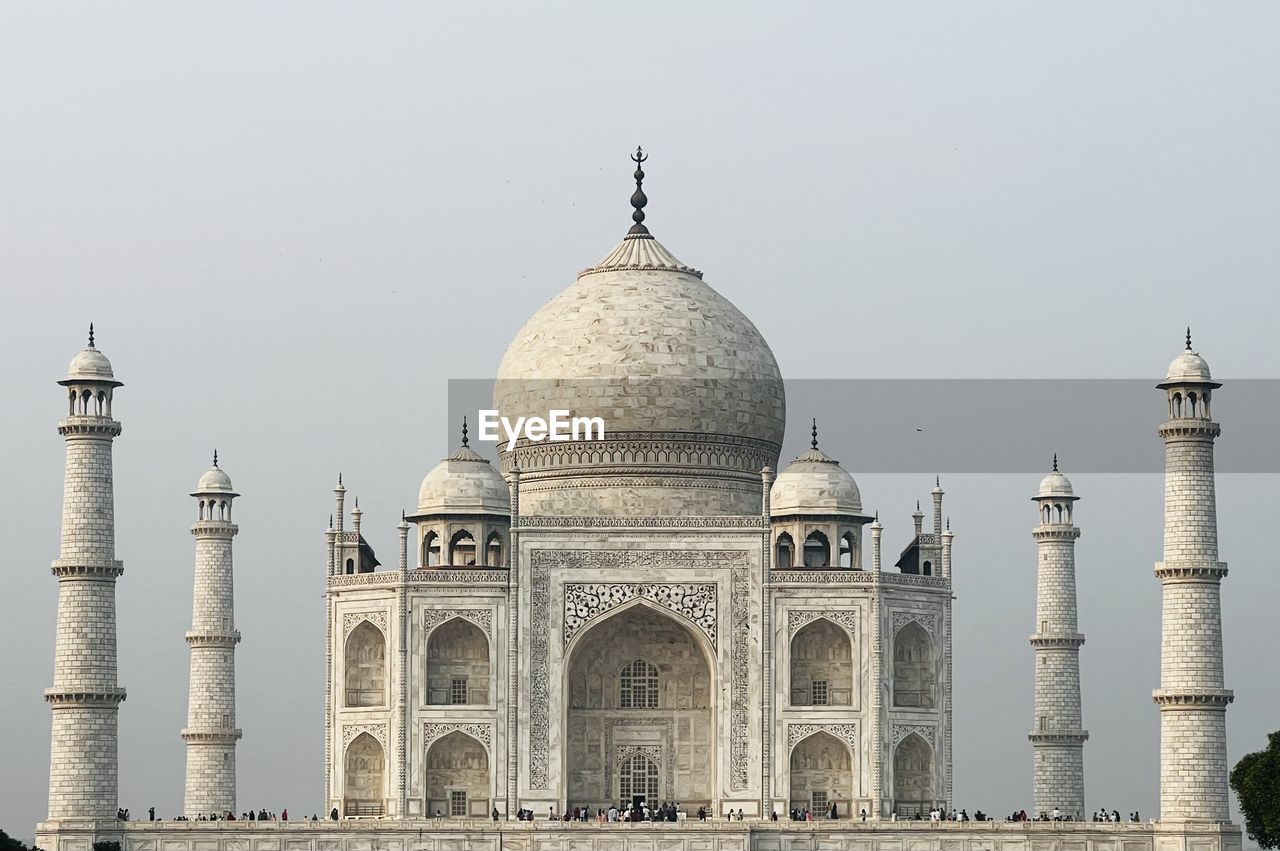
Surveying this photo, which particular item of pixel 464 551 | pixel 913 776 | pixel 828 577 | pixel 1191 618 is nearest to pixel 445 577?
pixel 464 551

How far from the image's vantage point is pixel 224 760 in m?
52.8

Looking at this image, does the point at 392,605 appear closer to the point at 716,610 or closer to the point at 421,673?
the point at 421,673

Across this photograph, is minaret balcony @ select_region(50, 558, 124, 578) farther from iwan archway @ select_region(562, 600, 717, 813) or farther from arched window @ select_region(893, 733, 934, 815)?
arched window @ select_region(893, 733, 934, 815)

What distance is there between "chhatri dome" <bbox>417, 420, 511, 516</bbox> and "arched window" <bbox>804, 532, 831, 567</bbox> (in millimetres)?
5023

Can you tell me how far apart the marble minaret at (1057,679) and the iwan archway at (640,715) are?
735cm

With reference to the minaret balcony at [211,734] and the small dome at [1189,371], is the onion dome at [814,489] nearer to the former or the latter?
the small dome at [1189,371]

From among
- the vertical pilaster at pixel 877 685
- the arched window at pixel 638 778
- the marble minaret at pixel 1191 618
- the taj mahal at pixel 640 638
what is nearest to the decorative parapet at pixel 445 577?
the taj mahal at pixel 640 638

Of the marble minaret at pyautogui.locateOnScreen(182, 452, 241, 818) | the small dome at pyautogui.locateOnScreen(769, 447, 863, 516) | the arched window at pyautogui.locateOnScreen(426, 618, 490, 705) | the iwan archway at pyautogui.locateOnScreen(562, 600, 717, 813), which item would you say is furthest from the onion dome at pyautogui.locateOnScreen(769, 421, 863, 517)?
the marble minaret at pyautogui.locateOnScreen(182, 452, 241, 818)

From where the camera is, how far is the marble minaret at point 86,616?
4450 centimetres

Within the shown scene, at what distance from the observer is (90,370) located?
1805 inches

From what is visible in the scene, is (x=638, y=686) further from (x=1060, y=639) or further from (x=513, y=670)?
(x=1060, y=639)

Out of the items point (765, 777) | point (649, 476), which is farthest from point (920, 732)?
point (649, 476)

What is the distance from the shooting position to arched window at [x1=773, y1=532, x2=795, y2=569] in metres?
49.0

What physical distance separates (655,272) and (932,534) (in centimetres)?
671
